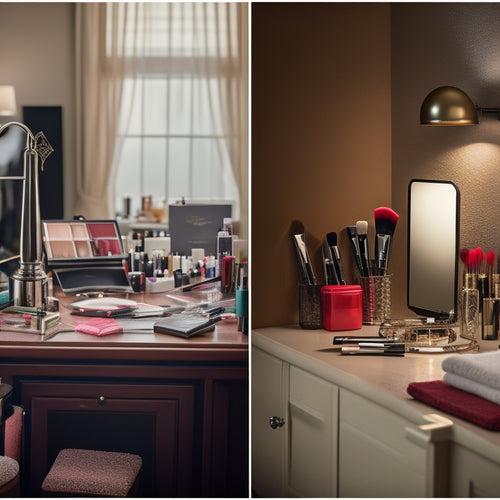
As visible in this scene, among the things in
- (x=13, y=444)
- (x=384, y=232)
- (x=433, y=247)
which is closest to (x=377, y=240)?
(x=384, y=232)

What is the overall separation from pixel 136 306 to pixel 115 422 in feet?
0.99

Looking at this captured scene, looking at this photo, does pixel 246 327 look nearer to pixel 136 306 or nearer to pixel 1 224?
pixel 136 306

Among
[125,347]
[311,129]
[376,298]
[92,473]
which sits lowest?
[92,473]

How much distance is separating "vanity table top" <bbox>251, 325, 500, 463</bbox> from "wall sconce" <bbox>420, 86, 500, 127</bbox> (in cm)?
50

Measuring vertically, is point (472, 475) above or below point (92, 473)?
above

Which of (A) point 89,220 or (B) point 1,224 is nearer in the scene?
(B) point 1,224

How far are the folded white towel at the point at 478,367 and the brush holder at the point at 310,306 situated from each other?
19.5 inches

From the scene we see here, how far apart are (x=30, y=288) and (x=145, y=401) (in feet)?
1.27

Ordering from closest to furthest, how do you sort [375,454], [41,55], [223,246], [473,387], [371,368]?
[473,387], [375,454], [371,368], [41,55], [223,246]

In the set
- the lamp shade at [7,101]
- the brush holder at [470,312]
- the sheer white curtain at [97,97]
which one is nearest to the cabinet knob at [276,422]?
the brush holder at [470,312]

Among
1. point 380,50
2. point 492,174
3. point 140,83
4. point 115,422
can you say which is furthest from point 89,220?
point 492,174

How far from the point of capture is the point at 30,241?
171 cm

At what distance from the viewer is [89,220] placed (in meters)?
1.83

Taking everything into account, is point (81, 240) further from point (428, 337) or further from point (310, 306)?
point (428, 337)
